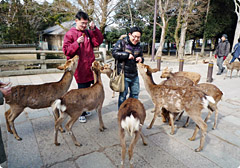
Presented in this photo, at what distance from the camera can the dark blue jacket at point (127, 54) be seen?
3236 mm

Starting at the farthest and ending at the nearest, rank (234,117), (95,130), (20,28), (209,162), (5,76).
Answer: (20,28) → (5,76) → (234,117) → (95,130) → (209,162)

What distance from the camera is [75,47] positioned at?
3178 millimetres

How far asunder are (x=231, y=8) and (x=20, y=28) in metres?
20.8

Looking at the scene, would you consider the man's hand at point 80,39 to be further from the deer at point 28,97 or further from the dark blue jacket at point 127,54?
the deer at point 28,97

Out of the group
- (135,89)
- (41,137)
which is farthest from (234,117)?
(41,137)

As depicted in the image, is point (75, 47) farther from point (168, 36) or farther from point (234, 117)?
point (168, 36)

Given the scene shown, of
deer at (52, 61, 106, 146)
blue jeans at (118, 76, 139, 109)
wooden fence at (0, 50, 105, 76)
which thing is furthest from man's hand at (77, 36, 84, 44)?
wooden fence at (0, 50, 105, 76)

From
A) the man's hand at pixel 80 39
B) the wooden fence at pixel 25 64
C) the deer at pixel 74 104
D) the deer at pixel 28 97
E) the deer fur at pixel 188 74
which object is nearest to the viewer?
the deer at pixel 74 104

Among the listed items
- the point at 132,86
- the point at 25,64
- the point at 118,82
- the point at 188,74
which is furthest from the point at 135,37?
the point at 25,64

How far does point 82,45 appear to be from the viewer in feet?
11.2

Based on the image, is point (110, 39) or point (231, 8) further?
point (110, 39)

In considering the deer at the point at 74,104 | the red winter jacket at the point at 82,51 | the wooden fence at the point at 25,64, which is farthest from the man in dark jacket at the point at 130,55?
the wooden fence at the point at 25,64

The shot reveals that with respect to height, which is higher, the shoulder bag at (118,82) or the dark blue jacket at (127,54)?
the dark blue jacket at (127,54)

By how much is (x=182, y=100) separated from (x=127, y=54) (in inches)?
48.3
